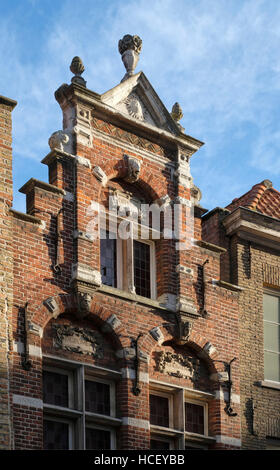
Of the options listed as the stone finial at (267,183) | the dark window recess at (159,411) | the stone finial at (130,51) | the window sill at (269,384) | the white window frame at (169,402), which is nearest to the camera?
the dark window recess at (159,411)

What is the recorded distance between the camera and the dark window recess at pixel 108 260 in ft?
66.3

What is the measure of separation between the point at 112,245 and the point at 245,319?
131 inches

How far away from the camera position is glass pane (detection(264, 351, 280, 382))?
22.0 m

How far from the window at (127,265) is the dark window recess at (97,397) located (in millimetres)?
1979

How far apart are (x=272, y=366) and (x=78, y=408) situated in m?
5.21

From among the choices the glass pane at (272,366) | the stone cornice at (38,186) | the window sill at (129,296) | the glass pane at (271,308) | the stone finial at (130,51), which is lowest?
the glass pane at (272,366)

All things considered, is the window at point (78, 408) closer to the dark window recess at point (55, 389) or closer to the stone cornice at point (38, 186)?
the dark window recess at point (55, 389)

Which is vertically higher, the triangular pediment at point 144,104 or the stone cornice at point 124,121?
the triangular pediment at point 144,104

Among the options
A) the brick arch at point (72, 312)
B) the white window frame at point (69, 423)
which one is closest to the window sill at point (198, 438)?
the brick arch at point (72, 312)

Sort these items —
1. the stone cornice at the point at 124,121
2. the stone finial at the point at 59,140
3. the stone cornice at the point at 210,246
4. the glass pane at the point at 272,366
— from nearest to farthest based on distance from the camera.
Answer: the stone finial at the point at 59,140 < the stone cornice at the point at 124,121 < the stone cornice at the point at 210,246 < the glass pane at the point at 272,366

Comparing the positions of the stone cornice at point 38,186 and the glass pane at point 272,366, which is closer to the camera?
the stone cornice at point 38,186

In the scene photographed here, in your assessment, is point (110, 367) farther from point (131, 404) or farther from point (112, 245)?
point (112, 245)

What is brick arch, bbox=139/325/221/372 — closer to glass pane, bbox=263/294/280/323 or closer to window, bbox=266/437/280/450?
window, bbox=266/437/280/450
